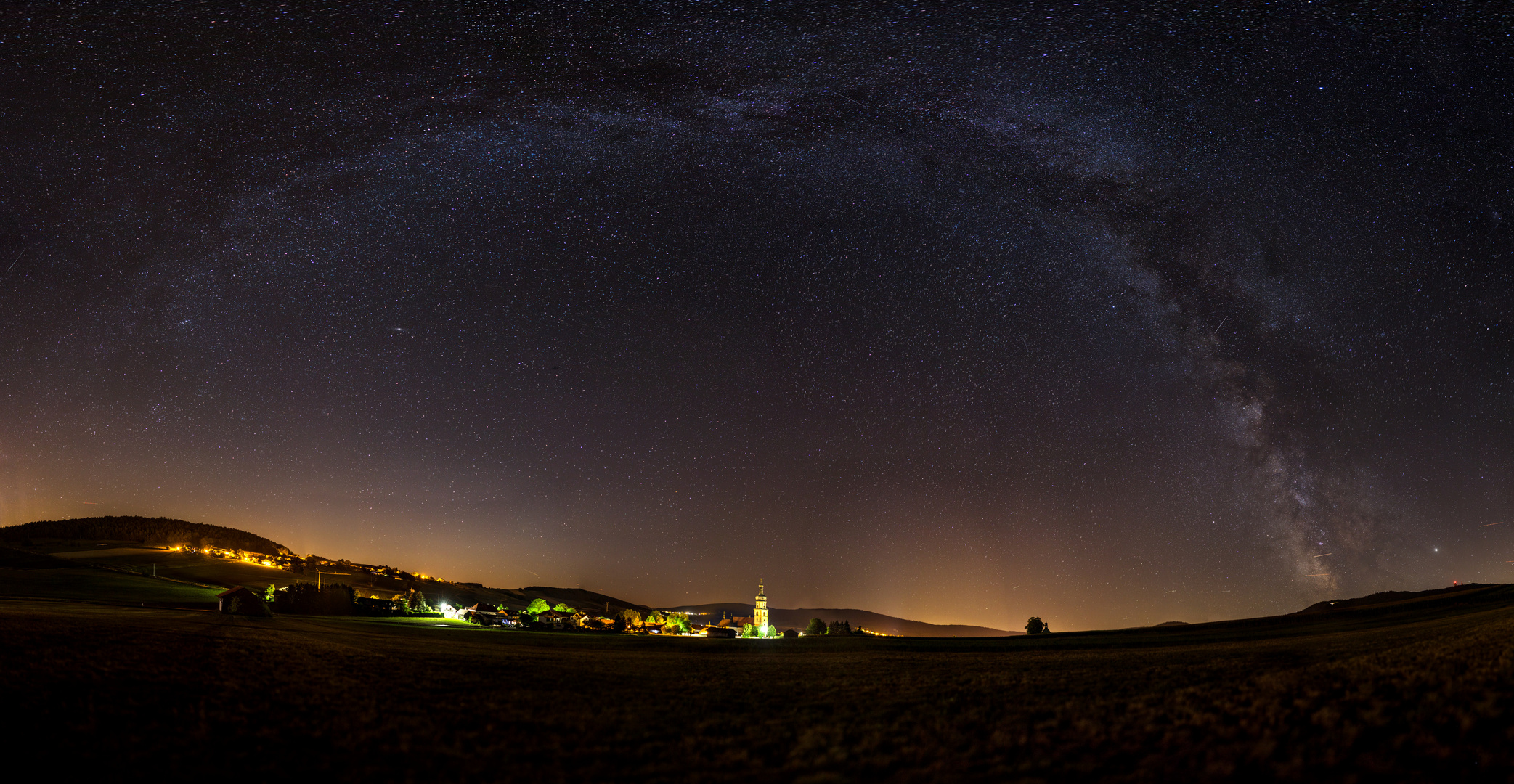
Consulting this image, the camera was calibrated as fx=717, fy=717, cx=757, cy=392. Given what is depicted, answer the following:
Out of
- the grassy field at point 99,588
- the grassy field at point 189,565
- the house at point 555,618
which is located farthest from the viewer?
the grassy field at point 189,565

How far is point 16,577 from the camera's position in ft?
264

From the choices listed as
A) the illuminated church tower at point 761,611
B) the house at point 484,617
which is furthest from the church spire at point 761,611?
the house at point 484,617

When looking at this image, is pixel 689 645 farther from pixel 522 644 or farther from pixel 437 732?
pixel 437 732

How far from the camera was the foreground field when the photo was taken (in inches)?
484

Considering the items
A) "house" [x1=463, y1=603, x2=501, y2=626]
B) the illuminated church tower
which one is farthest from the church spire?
"house" [x1=463, y1=603, x2=501, y2=626]

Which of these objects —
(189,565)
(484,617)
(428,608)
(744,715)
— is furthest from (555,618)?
(189,565)

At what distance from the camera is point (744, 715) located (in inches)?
719

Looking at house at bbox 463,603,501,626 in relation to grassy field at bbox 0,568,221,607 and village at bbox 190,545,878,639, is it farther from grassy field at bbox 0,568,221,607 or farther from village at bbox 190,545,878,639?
grassy field at bbox 0,568,221,607

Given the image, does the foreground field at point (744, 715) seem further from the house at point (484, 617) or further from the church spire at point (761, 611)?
the church spire at point (761, 611)

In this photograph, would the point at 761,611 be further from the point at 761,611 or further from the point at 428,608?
the point at 428,608

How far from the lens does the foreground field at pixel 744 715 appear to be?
12297 millimetres

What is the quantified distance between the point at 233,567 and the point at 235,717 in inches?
5765

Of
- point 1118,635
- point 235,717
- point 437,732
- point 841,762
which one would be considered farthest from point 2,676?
point 1118,635

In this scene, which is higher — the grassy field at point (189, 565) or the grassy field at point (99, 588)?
the grassy field at point (99, 588)
